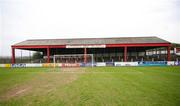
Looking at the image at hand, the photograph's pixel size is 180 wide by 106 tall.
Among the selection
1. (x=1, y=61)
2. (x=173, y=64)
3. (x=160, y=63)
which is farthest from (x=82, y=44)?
(x=1, y=61)

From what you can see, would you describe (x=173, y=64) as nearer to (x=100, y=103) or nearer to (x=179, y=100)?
(x=179, y=100)

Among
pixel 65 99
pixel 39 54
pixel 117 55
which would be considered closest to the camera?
pixel 65 99

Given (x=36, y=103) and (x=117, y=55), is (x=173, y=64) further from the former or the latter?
(x=36, y=103)

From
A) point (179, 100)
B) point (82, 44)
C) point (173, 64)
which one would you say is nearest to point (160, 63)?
point (173, 64)

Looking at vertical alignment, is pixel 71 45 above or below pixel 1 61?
above

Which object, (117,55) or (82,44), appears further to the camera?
(117,55)

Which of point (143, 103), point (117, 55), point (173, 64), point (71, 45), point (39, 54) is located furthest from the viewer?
point (39, 54)

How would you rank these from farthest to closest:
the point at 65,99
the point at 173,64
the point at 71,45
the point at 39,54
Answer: the point at 39,54 < the point at 71,45 < the point at 173,64 < the point at 65,99

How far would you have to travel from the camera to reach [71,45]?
3659 cm

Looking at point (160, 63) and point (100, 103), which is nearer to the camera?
point (100, 103)

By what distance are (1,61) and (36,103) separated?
42.9 metres

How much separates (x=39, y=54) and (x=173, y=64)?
160 feet

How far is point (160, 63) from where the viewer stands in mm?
34062

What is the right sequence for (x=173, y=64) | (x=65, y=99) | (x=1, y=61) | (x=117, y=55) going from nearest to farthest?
(x=65, y=99), (x=173, y=64), (x=1, y=61), (x=117, y=55)
